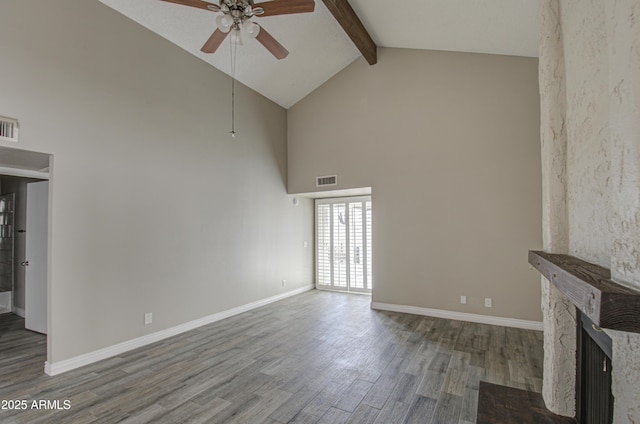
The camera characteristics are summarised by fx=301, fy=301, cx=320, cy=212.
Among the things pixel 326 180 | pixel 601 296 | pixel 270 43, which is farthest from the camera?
pixel 326 180

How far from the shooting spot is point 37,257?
13.7 ft

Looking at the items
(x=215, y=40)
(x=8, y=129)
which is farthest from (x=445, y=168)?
(x=8, y=129)

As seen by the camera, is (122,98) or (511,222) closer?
(122,98)

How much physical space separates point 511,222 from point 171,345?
4797 millimetres

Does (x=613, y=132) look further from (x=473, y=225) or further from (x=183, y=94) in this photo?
(x=183, y=94)

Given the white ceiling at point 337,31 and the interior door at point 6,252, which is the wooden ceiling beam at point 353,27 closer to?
the white ceiling at point 337,31

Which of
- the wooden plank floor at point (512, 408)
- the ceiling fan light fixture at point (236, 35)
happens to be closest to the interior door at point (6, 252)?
the ceiling fan light fixture at point (236, 35)

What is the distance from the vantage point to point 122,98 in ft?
11.8

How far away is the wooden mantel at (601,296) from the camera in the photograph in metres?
0.81

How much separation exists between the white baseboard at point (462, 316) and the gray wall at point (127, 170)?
2.36 m

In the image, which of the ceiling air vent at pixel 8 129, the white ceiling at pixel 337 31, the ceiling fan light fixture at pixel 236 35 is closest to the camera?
the ceiling air vent at pixel 8 129

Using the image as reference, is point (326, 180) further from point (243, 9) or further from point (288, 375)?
point (288, 375)

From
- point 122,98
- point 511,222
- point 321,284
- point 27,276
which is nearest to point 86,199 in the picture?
point 122,98

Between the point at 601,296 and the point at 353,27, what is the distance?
4487 millimetres
